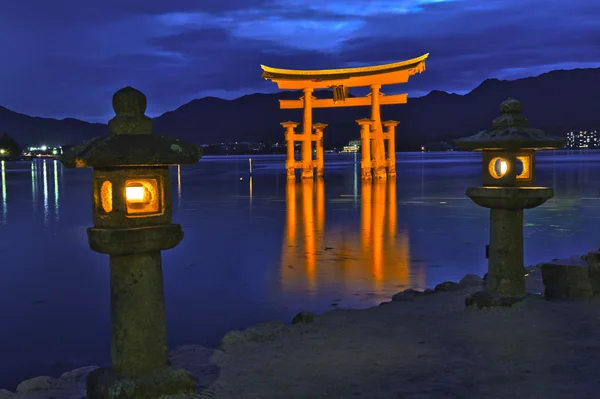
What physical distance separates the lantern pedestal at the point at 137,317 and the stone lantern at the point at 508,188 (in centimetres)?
335

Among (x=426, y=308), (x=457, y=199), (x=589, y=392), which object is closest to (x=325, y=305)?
(x=426, y=308)

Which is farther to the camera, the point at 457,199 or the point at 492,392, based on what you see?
the point at 457,199

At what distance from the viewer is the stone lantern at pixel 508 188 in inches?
222

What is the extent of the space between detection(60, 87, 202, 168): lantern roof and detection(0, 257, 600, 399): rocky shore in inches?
63.5

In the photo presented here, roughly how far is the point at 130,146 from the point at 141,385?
1.52 metres

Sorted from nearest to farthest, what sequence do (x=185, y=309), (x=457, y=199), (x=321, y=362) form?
(x=321, y=362), (x=185, y=309), (x=457, y=199)

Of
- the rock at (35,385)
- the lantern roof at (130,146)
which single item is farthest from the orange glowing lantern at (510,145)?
the rock at (35,385)

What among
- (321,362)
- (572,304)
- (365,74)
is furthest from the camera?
(365,74)

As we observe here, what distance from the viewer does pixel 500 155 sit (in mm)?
5836

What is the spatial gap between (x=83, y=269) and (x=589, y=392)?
7811 mm

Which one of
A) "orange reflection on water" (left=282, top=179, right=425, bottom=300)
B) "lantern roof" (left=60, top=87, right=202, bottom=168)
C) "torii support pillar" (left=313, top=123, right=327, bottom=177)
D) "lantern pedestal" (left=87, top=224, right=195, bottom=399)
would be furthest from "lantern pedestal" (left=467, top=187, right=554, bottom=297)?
"torii support pillar" (left=313, top=123, right=327, bottom=177)

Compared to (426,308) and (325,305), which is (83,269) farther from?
(426,308)

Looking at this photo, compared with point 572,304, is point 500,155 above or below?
above

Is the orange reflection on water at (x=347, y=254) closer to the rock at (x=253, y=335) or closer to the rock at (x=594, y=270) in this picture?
the rock at (x=253, y=335)
